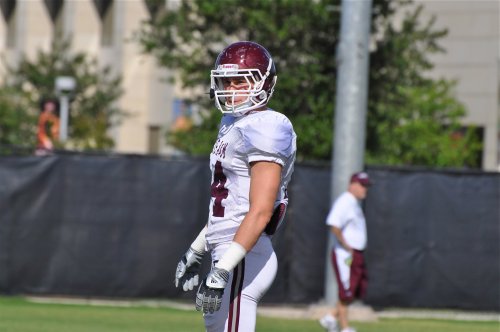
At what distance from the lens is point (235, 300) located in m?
6.01

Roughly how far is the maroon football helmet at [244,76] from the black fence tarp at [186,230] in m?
9.44

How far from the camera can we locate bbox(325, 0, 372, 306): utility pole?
580 inches

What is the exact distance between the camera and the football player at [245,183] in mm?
5828

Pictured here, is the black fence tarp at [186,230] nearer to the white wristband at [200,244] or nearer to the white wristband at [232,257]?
the white wristband at [200,244]

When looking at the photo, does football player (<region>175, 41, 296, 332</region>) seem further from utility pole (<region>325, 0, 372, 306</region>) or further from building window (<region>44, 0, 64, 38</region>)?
building window (<region>44, 0, 64, 38</region>)

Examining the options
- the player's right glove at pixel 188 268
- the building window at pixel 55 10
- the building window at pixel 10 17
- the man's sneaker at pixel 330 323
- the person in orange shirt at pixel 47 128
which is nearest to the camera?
the player's right glove at pixel 188 268

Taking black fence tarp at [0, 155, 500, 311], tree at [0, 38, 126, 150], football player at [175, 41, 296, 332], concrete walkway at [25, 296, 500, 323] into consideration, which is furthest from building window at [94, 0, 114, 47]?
football player at [175, 41, 296, 332]

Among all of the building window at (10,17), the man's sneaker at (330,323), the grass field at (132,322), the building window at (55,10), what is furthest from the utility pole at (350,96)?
Answer: the building window at (10,17)

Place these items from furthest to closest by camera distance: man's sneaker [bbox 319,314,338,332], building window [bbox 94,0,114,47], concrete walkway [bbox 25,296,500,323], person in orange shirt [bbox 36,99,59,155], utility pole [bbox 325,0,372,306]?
building window [bbox 94,0,114,47] < person in orange shirt [bbox 36,99,59,155] < concrete walkway [bbox 25,296,500,323] < utility pole [bbox 325,0,372,306] < man's sneaker [bbox 319,314,338,332]

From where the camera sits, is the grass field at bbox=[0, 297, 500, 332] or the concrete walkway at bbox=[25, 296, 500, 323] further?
the concrete walkway at bbox=[25, 296, 500, 323]

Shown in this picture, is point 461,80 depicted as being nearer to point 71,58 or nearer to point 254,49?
point 71,58

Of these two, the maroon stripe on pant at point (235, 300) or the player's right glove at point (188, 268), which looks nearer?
the maroon stripe on pant at point (235, 300)

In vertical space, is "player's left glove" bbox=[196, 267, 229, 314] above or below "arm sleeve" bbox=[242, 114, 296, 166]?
below

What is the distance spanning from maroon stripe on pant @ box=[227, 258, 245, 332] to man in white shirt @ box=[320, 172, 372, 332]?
6.74 meters
